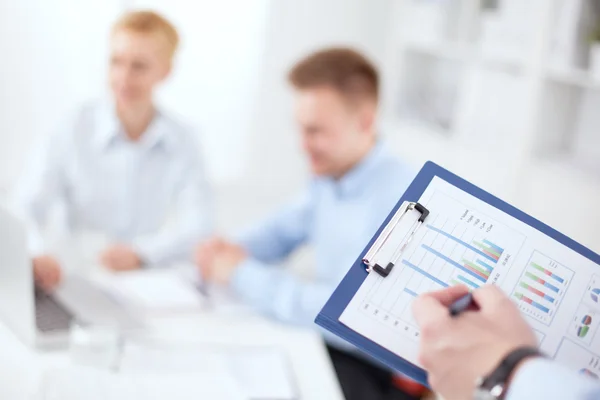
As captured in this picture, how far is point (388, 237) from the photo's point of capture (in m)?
0.96

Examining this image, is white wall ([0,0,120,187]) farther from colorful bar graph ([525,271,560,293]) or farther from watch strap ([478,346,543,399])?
watch strap ([478,346,543,399])

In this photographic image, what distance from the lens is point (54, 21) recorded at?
3197 millimetres

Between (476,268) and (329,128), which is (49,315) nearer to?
(329,128)

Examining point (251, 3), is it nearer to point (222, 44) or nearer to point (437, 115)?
point (222, 44)

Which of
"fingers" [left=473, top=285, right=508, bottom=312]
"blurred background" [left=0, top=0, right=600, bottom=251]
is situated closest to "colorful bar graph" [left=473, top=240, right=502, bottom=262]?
"fingers" [left=473, top=285, right=508, bottom=312]

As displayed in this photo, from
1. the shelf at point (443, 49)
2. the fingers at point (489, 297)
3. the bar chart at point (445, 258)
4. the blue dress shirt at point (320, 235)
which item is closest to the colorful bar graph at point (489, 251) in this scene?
the bar chart at point (445, 258)

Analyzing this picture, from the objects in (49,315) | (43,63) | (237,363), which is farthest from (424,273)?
(43,63)

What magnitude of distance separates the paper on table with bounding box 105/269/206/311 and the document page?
856mm

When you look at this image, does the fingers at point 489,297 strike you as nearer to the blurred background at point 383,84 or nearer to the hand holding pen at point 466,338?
the hand holding pen at point 466,338

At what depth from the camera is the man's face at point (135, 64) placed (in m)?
2.23

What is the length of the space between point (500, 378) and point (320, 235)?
1384mm

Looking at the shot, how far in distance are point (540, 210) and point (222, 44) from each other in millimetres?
1686

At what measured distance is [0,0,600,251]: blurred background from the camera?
250cm

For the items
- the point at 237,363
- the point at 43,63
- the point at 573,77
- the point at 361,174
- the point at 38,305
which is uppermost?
the point at 573,77
